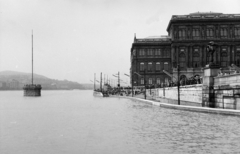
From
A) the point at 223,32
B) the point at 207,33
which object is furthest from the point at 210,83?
the point at 223,32

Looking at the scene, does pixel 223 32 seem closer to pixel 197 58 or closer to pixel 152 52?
pixel 197 58

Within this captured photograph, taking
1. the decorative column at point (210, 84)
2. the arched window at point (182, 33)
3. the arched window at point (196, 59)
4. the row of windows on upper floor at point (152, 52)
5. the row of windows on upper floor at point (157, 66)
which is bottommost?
the decorative column at point (210, 84)

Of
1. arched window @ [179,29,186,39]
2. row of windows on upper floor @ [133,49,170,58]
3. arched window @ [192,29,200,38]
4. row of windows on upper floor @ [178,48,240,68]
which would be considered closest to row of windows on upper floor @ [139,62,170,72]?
row of windows on upper floor @ [133,49,170,58]

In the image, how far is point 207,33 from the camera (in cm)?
12200

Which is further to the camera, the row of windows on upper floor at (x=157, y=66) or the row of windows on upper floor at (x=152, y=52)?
the row of windows on upper floor at (x=152, y=52)

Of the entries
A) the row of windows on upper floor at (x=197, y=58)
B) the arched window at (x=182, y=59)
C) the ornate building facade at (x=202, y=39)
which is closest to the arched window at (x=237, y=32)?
the ornate building facade at (x=202, y=39)

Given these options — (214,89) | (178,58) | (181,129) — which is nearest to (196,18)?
(178,58)

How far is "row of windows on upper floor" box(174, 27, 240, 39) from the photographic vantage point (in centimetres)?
12156

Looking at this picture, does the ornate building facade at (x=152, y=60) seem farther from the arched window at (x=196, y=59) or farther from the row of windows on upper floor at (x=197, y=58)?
the arched window at (x=196, y=59)

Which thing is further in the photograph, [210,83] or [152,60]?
[152,60]

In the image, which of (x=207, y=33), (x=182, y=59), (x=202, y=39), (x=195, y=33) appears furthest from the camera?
(x=182, y=59)

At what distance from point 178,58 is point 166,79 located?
33.1 ft

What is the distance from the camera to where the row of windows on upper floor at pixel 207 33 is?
4786 inches

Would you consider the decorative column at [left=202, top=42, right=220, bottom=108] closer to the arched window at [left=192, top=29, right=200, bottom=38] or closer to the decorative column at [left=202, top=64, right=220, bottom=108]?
the decorative column at [left=202, top=64, right=220, bottom=108]
